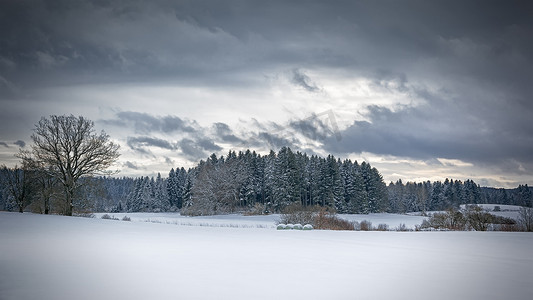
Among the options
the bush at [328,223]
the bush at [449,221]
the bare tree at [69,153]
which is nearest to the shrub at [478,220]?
the bush at [449,221]

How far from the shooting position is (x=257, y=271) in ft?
33.4

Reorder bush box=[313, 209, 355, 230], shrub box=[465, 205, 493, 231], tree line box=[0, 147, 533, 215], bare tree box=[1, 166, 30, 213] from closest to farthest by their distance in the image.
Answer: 1. shrub box=[465, 205, 493, 231]
2. bush box=[313, 209, 355, 230]
3. bare tree box=[1, 166, 30, 213]
4. tree line box=[0, 147, 533, 215]

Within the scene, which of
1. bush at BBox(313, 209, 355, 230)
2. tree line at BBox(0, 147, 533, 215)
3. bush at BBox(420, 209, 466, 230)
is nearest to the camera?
bush at BBox(420, 209, 466, 230)

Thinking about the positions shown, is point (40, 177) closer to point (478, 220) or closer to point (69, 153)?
point (69, 153)

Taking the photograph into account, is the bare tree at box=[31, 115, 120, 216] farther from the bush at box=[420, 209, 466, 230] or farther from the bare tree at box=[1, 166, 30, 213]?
the bush at box=[420, 209, 466, 230]

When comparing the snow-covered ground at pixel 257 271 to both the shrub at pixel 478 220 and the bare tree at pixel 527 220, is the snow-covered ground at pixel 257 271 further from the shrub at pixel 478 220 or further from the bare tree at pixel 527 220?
the bare tree at pixel 527 220

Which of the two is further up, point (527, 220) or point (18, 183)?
point (18, 183)

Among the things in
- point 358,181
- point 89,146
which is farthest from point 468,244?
point 358,181

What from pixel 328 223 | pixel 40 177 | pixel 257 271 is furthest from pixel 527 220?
pixel 40 177

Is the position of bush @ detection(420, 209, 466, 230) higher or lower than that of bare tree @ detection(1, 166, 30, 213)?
lower

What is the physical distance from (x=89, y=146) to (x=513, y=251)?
3495 cm

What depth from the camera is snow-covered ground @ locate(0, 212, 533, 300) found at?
7.93 metres

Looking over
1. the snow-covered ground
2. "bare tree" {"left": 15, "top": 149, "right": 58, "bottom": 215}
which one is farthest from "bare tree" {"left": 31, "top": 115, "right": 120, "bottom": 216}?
the snow-covered ground

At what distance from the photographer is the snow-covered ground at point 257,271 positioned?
26.0 feet
